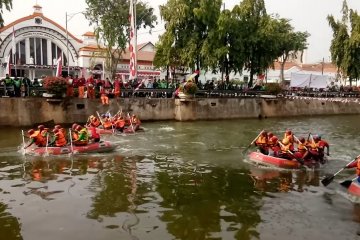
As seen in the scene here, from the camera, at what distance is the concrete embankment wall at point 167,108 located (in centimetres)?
2850

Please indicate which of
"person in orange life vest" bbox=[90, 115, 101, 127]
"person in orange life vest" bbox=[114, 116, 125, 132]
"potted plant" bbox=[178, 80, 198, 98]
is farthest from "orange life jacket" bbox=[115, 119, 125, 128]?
"potted plant" bbox=[178, 80, 198, 98]

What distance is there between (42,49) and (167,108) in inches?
930

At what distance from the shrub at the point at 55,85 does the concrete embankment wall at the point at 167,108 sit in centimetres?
75

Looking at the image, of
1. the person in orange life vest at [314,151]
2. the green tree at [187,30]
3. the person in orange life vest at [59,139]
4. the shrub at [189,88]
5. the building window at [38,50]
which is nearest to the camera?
the person in orange life vest at [314,151]

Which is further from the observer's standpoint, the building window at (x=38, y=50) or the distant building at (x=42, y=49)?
the building window at (x=38, y=50)

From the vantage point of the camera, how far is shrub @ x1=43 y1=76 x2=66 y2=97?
28578 mm

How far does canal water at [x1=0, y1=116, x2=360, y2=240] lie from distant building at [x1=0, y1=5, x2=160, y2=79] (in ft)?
91.2

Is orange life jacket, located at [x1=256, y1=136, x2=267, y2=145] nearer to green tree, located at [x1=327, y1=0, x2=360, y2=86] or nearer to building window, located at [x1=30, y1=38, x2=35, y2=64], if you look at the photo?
green tree, located at [x1=327, y1=0, x2=360, y2=86]

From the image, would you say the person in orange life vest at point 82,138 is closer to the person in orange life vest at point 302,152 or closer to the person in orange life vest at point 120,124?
the person in orange life vest at point 120,124

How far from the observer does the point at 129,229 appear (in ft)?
35.8

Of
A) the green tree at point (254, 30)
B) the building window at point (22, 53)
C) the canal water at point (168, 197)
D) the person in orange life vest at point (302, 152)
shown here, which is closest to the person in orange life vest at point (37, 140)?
the canal water at point (168, 197)

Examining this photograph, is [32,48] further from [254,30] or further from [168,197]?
[168,197]

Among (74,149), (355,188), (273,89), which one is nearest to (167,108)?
(273,89)

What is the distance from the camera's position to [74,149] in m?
20.0
